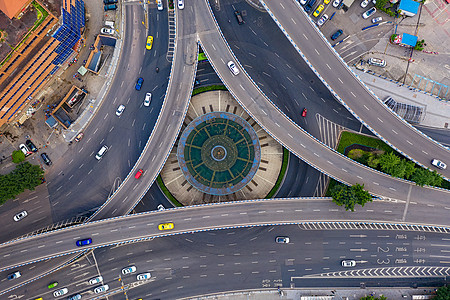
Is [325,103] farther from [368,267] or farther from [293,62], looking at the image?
[368,267]

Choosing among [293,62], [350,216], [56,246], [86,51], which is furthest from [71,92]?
[350,216]

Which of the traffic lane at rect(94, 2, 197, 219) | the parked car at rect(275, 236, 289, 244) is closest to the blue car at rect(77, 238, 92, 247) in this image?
the traffic lane at rect(94, 2, 197, 219)

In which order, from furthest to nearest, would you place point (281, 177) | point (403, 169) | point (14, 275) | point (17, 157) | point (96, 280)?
point (281, 177) → point (96, 280) → point (17, 157) → point (14, 275) → point (403, 169)

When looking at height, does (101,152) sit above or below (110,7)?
below

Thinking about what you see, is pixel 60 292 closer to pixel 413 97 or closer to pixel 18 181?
pixel 18 181

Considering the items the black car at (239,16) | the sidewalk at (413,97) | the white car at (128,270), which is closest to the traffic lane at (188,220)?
the white car at (128,270)

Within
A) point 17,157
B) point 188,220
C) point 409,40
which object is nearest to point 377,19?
point 409,40

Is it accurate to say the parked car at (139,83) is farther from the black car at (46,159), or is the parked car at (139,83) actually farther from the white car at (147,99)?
the black car at (46,159)
